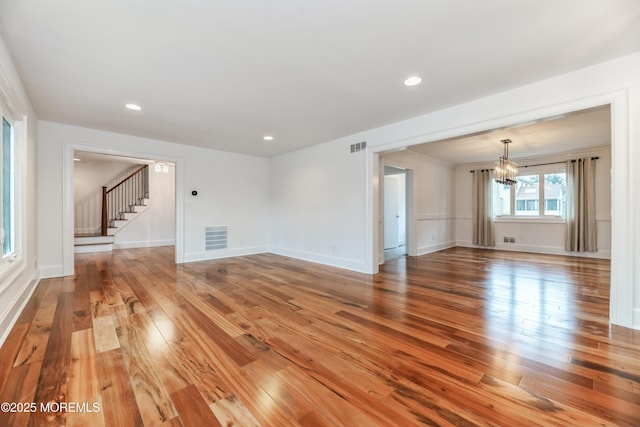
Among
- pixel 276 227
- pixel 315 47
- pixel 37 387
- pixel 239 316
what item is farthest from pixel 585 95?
pixel 276 227

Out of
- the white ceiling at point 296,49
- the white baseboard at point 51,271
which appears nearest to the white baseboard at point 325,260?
the white ceiling at point 296,49

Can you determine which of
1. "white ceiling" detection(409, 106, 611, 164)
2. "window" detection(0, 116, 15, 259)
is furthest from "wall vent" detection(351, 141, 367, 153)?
"window" detection(0, 116, 15, 259)

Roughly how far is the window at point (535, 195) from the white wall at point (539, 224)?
244mm

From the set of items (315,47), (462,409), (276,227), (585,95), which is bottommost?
(462,409)

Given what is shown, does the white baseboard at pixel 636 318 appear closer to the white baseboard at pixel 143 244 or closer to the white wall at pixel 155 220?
the white wall at pixel 155 220

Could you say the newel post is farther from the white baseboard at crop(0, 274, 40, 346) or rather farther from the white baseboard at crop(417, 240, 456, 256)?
the white baseboard at crop(417, 240, 456, 256)

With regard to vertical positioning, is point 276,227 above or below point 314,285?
above

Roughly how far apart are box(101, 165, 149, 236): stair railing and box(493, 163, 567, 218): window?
33.7ft

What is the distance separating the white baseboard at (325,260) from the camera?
4.61 meters

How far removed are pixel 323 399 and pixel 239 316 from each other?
4.60 feet

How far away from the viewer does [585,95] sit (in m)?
2.51

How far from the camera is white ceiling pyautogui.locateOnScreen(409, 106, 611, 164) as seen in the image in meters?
4.13

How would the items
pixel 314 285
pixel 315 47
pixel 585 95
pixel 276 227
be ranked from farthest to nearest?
1. pixel 276 227
2. pixel 314 285
3. pixel 585 95
4. pixel 315 47

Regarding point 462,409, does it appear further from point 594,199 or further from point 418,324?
point 594,199
